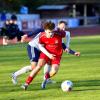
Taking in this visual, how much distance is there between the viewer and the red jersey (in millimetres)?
14367

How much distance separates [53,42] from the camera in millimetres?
14352

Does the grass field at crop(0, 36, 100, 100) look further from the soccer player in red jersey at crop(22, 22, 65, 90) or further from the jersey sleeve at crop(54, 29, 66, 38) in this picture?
the jersey sleeve at crop(54, 29, 66, 38)

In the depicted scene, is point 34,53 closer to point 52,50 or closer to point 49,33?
point 52,50

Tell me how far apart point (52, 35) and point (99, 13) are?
259ft

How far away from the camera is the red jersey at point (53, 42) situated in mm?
14367

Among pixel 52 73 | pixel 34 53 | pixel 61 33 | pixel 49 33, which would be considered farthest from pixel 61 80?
pixel 49 33

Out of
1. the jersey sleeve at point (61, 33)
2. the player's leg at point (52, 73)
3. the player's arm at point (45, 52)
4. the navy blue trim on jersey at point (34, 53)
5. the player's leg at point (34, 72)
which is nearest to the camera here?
the player's arm at point (45, 52)

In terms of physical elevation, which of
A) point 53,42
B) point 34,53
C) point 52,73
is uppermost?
point 53,42

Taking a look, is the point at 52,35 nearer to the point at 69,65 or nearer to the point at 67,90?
the point at 67,90

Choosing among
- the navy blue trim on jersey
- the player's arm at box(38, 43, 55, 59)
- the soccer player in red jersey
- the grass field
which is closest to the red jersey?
the soccer player in red jersey

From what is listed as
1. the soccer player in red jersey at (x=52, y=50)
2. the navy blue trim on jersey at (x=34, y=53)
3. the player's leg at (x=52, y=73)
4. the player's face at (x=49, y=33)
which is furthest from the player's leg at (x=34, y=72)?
the navy blue trim on jersey at (x=34, y=53)

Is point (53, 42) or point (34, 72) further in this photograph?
point (53, 42)

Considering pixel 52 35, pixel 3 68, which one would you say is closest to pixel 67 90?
pixel 52 35

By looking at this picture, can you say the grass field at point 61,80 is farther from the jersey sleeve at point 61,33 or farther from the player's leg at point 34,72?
the jersey sleeve at point 61,33
